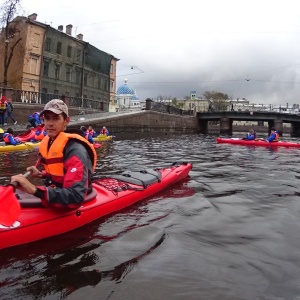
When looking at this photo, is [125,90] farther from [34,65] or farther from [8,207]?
[8,207]

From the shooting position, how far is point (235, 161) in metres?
12.3

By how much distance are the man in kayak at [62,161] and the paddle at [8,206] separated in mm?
223

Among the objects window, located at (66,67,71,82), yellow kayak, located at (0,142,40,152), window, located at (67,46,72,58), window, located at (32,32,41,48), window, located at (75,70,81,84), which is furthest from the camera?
window, located at (75,70,81,84)

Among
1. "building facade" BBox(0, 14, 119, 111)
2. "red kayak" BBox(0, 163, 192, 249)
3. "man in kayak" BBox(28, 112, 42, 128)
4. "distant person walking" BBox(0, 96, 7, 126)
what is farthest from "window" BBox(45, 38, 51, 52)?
"red kayak" BBox(0, 163, 192, 249)

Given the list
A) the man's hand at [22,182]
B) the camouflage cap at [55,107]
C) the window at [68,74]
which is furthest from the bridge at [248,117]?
the man's hand at [22,182]

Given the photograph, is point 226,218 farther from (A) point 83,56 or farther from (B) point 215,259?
(A) point 83,56

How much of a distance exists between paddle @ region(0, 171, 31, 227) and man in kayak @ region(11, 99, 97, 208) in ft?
0.73

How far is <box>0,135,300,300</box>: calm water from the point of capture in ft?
10.1

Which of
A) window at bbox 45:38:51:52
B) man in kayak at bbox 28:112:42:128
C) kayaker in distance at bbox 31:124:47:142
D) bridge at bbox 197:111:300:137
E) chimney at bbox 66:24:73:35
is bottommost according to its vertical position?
kayaker in distance at bbox 31:124:47:142

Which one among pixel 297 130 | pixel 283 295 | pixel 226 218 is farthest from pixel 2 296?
pixel 297 130

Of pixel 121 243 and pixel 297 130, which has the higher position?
pixel 297 130

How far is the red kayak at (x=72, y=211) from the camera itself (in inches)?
144

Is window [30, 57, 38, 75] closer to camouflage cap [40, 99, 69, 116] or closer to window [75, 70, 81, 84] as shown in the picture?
window [75, 70, 81, 84]

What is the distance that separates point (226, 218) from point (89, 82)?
47.9 meters
